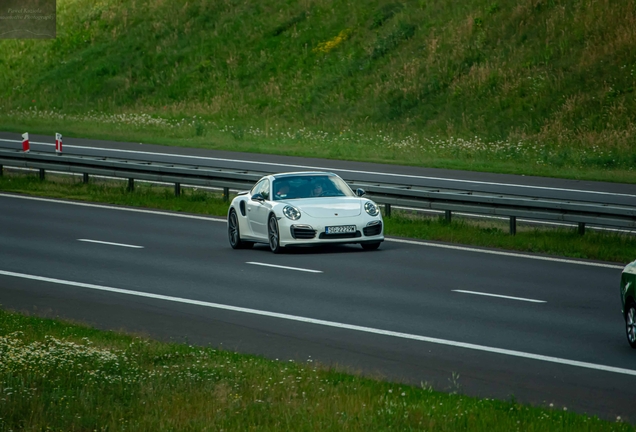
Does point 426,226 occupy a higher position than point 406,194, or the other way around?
point 406,194

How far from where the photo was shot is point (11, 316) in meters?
12.8

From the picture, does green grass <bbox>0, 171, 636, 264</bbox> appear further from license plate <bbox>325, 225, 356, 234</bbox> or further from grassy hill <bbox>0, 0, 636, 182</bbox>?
grassy hill <bbox>0, 0, 636, 182</bbox>

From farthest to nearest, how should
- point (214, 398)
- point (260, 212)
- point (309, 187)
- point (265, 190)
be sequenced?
point (265, 190) → point (309, 187) → point (260, 212) → point (214, 398)

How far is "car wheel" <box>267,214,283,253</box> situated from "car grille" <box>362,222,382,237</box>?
4.89ft

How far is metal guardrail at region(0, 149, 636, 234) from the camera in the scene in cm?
2022

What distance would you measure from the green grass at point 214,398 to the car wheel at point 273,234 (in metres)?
8.72

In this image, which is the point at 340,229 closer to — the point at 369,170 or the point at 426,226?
the point at 426,226

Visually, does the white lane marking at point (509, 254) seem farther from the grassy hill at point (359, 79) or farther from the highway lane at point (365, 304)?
the grassy hill at point (359, 79)

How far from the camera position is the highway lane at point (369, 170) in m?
28.5

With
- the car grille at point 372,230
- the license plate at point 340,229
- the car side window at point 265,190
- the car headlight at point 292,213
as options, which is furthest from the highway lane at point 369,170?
the car headlight at point 292,213

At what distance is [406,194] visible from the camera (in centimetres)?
2323

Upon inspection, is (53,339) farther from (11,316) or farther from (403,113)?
(403,113)

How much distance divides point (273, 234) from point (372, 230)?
1.72 meters

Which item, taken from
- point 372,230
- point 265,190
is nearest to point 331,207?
point 372,230
